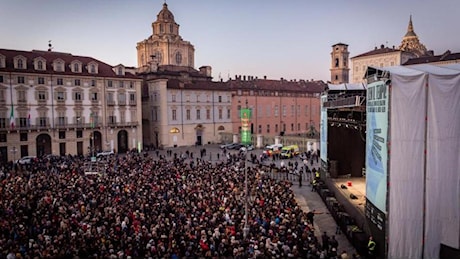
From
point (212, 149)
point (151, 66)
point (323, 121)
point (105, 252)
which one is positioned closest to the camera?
point (105, 252)

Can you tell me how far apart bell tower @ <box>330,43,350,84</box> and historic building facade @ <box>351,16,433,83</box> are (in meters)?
4.14

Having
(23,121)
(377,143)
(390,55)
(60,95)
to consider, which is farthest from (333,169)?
(390,55)

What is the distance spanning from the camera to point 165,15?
6341 centimetres

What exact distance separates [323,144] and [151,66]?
124 ft

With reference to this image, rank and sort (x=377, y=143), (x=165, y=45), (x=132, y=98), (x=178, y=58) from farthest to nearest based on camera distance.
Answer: (x=178, y=58)
(x=165, y=45)
(x=132, y=98)
(x=377, y=143)

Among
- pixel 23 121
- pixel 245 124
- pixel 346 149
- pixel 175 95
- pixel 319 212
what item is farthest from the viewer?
pixel 175 95

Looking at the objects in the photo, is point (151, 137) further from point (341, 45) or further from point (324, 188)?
point (341, 45)

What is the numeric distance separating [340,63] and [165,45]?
35916 mm

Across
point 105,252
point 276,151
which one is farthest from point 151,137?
point 105,252

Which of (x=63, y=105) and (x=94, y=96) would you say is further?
(x=94, y=96)

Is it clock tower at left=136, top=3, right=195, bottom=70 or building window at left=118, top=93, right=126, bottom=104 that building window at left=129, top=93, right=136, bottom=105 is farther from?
clock tower at left=136, top=3, right=195, bottom=70

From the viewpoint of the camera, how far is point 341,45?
73.2 m

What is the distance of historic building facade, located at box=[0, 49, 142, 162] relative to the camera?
37938mm

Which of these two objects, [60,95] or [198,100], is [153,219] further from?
[198,100]
